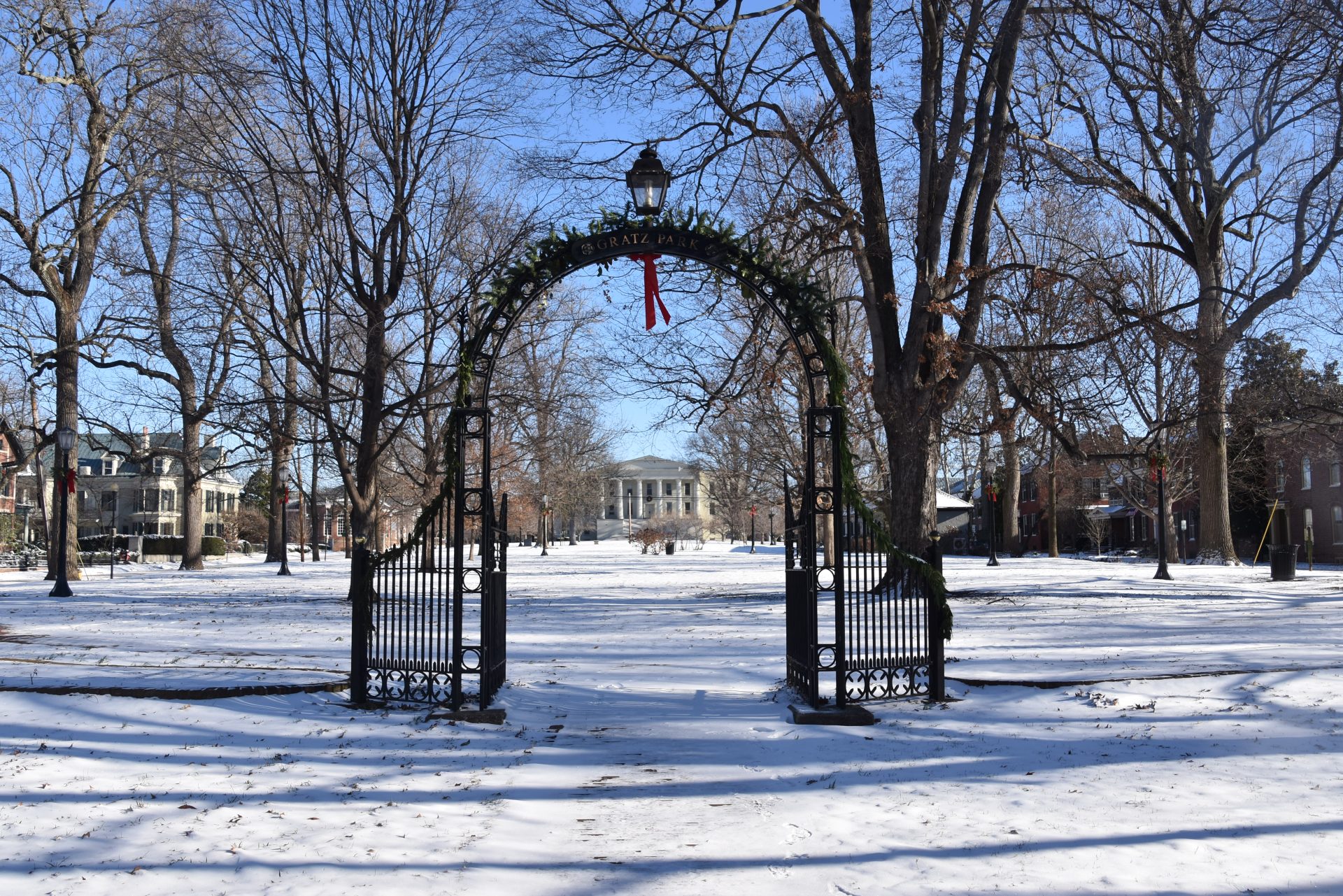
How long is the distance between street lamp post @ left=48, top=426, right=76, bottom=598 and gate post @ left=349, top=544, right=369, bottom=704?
50.9ft

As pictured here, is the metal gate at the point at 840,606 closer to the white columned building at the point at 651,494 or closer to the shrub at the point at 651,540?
the shrub at the point at 651,540

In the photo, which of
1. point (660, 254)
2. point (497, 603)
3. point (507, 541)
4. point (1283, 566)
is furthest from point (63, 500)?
point (1283, 566)

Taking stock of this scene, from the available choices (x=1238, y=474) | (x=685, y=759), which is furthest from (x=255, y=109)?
(x=1238, y=474)

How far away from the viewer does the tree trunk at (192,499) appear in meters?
31.0

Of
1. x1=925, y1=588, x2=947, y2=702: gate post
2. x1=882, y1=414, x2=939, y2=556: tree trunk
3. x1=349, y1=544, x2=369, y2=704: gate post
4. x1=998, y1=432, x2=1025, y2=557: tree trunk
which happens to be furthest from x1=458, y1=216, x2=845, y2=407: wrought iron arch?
x1=998, y1=432, x2=1025, y2=557: tree trunk

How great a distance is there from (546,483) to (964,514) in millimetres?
17943

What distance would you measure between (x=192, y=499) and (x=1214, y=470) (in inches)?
1206

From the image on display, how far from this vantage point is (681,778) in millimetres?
6906

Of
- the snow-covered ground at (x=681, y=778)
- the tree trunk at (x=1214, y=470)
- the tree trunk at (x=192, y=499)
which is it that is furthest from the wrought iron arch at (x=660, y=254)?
the tree trunk at (x=192, y=499)

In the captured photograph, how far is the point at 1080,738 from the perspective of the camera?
25.3ft

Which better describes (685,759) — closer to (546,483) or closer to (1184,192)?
(1184,192)

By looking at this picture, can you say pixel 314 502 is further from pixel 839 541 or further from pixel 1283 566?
pixel 839 541

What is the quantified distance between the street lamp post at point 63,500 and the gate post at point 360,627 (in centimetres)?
1551

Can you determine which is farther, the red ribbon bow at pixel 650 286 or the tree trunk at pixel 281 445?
the tree trunk at pixel 281 445
